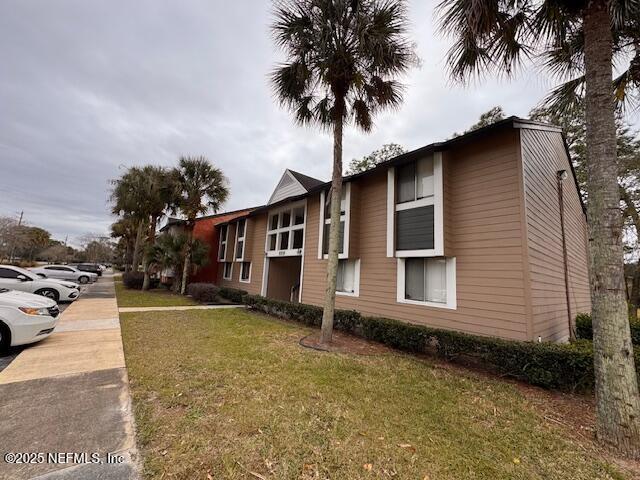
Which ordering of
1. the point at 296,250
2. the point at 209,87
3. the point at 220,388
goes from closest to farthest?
1. the point at 220,388
2. the point at 209,87
3. the point at 296,250

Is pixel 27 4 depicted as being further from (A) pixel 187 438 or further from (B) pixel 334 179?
(A) pixel 187 438

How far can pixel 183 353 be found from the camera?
19.2ft

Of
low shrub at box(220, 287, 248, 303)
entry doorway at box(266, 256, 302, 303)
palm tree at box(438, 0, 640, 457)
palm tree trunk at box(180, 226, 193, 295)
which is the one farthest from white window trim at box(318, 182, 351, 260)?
palm tree trunk at box(180, 226, 193, 295)

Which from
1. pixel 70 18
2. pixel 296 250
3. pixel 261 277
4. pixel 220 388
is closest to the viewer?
pixel 220 388

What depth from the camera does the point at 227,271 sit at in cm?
2016

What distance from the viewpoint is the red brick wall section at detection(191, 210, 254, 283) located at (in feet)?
70.4

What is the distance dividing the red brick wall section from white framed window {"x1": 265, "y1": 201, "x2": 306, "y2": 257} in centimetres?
671

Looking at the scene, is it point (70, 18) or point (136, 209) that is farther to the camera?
point (136, 209)

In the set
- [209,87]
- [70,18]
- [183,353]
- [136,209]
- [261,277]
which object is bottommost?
[183,353]

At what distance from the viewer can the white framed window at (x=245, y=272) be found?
688 inches

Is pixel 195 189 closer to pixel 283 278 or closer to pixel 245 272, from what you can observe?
pixel 245 272

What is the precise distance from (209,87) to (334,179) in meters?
9.13

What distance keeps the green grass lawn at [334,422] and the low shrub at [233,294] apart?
9477 mm

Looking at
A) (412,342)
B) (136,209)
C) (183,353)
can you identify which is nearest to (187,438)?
(183,353)
